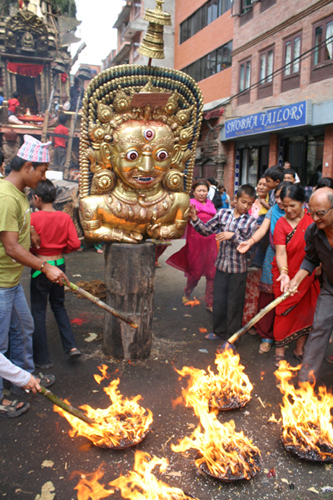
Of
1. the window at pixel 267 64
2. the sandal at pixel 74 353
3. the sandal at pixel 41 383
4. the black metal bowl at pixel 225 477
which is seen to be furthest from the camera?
the window at pixel 267 64

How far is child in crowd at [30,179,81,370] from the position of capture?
3494mm

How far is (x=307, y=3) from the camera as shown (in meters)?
11.2

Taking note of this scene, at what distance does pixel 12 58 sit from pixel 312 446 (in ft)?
78.6

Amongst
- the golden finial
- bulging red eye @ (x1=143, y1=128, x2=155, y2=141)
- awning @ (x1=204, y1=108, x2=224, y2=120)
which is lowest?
bulging red eye @ (x1=143, y1=128, x2=155, y2=141)

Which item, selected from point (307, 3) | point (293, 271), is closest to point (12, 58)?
point (307, 3)

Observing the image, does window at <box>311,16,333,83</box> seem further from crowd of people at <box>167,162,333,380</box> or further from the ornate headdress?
the ornate headdress

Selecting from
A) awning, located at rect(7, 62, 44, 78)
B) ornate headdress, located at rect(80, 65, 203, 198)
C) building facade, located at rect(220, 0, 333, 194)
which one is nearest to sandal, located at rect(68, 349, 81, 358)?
ornate headdress, located at rect(80, 65, 203, 198)

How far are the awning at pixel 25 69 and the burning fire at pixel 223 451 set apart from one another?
2334 centimetres

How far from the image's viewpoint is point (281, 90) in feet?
41.4

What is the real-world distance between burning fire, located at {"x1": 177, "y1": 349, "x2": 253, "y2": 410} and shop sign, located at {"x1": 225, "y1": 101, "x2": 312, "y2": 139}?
31.8 ft

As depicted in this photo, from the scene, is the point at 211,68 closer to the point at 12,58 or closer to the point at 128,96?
the point at 12,58

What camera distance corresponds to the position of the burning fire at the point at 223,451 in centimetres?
229

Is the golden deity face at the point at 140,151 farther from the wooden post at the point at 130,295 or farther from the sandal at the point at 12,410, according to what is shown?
the sandal at the point at 12,410

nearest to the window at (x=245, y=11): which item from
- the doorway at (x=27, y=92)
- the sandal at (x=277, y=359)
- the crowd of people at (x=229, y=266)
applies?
the crowd of people at (x=229, y=266)
